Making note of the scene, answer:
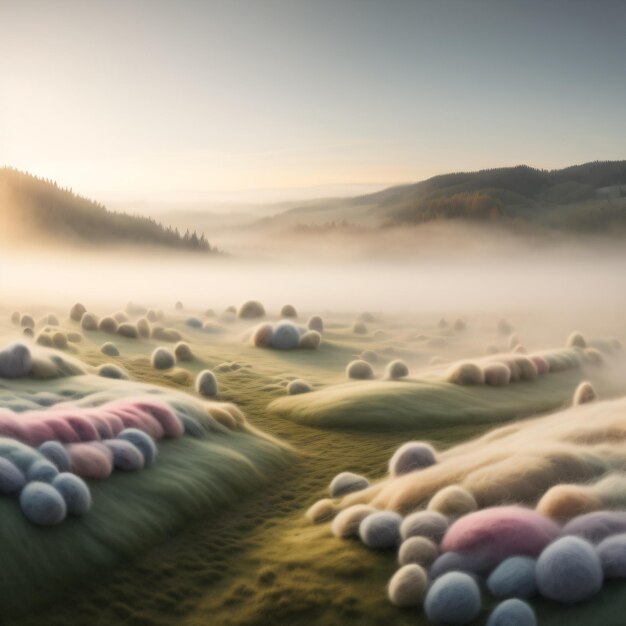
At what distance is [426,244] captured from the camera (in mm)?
13594

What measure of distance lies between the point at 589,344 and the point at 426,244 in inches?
118

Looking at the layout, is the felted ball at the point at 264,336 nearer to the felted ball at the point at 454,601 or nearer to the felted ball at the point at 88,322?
the felted ball at the point at 88,322

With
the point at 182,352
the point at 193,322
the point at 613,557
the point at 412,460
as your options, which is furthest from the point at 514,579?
the point at 193,322

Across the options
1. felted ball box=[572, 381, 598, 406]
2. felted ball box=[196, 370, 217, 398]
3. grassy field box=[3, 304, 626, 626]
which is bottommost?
grassy field box=[3, 304, 626, 626]

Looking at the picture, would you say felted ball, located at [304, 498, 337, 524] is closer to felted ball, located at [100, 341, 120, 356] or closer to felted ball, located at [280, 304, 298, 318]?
felted ball, located at [100, 341, 120, 356]

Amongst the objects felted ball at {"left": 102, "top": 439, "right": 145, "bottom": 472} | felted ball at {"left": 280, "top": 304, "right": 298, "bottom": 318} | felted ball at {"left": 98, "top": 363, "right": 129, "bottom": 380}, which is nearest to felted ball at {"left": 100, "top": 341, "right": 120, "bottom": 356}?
felted ball at {"left": 98, "top": 363, "right": 129, "bottom": 380}

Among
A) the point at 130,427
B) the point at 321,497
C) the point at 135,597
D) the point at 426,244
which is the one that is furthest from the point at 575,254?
the point at 135,597

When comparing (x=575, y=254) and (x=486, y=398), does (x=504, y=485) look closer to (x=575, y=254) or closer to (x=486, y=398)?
(x=486, y=398)

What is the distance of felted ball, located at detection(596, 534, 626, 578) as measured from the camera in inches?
175

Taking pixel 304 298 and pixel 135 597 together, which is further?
pixel 304 298

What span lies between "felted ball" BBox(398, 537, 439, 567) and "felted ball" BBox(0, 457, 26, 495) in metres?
2.64

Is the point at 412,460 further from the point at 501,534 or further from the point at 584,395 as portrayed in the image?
the point at 584,395

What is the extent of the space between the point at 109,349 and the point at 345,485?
21.5 feet

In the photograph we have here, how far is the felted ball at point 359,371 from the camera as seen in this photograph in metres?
11.7
